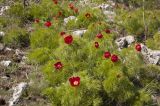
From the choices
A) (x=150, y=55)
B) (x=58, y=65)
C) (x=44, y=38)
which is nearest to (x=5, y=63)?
(x=44, y=38)

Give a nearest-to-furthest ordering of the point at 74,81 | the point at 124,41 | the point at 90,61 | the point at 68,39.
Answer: the point at 74,81 < the point at 68,39 < the point at 90,61 < the point at 124,41

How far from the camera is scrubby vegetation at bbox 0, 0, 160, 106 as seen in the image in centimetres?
555

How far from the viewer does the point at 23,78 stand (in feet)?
21.4

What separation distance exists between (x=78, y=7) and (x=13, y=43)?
263 cm

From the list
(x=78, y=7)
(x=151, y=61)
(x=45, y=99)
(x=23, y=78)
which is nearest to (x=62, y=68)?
(x=45, y=99)

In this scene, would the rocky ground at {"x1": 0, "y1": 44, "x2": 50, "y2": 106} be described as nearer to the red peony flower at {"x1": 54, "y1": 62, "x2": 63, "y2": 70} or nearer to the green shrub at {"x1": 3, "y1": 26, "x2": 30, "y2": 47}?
the green shrub at {"x1": 3, "y1": 26, "x2": 30, "y2": 47}

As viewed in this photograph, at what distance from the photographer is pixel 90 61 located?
6098 mm

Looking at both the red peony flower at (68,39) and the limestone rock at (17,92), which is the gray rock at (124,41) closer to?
the red peony flower at (68,39)

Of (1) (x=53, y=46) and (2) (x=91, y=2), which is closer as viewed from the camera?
(1) (x=53, y=46)

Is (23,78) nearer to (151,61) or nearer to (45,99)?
(45,99)

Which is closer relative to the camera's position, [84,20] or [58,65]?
[58,65]

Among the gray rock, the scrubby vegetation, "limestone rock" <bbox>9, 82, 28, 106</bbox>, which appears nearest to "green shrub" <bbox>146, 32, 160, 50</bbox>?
the scrubby vegetation

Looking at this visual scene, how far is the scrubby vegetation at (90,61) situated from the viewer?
555 cm

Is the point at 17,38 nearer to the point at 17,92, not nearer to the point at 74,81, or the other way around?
the point at 17,92
